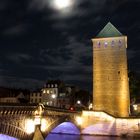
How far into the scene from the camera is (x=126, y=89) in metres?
50.1

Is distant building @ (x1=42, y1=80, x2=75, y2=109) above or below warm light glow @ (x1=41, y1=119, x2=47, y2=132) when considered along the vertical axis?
above

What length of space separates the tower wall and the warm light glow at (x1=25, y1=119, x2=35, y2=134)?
24.6 metres

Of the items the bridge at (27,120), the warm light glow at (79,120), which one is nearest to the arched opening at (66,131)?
the warm light glow at (79,120)

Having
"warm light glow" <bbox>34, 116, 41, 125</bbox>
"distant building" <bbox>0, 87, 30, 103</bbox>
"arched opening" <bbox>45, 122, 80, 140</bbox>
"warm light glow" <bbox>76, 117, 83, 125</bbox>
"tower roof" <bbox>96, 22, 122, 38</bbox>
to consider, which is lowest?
"arched opening" <bbox>45, 122, 80, 140</bbox>

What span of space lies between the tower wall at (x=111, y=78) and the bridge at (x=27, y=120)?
16.7 meters

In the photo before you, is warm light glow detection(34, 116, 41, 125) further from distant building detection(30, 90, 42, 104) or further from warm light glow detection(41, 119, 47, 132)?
distant building detection(30, 90, 42, 104)

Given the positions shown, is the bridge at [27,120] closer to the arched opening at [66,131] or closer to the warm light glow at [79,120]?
the warm light glow at [79,120]

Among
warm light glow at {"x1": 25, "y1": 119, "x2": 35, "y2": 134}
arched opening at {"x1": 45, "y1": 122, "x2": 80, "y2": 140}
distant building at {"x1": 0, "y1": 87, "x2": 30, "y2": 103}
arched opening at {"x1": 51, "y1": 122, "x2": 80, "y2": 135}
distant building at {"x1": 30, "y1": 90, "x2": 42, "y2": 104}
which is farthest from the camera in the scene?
distant building at {"x1": 30, "y1": 90, "x2": 42, "y2": 104}

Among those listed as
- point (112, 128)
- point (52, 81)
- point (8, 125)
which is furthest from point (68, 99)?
point (8, 125)

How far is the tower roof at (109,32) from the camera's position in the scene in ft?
173

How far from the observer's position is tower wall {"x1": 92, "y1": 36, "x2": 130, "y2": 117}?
1961 inches

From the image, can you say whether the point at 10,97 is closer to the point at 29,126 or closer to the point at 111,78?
the point at 111,78

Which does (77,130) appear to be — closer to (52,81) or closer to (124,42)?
(124,42)

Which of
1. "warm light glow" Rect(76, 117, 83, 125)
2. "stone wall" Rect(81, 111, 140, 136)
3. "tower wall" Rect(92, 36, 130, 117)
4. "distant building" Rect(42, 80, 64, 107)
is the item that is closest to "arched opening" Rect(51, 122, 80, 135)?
"warm light glow" Rect(76, 117, 83, 125)
